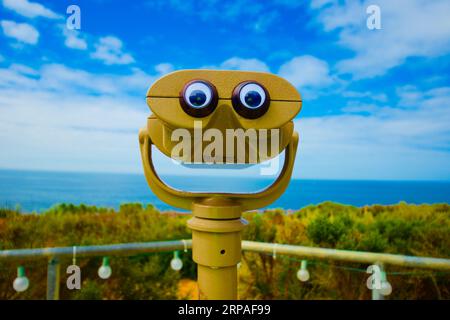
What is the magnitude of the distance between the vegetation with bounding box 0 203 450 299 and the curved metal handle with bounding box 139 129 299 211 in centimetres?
124

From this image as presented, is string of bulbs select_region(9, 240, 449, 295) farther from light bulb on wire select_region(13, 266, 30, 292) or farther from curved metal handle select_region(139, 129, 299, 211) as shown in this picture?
curved metal handle select_region(139, 129, 299, 211)

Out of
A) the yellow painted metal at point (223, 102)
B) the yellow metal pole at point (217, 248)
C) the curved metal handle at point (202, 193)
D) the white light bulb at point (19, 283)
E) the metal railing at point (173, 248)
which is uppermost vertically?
the yellow painted metal at point (223, 102)

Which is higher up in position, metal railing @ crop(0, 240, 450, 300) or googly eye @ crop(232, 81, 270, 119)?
googly eye @ crop(232, 81, 270, 119)

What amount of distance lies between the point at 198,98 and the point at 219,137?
0.36 ft

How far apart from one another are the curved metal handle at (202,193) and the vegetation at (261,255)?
4.08ft

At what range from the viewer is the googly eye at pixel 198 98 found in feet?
2.26

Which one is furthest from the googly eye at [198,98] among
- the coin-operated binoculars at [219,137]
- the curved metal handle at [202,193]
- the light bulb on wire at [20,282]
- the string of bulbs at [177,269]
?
the light bulb on wire at [20,282]

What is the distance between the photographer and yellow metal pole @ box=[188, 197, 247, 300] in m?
0.79

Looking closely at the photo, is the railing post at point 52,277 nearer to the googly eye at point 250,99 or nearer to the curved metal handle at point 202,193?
the curved metal handle at point 202,193

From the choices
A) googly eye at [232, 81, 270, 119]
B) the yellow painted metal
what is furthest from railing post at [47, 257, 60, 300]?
googly eye at [232, 81, 270, 119]

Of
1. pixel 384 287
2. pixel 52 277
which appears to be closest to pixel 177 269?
pixel 52 277

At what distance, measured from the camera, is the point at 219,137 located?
0.74 meters

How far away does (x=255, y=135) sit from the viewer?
739 mm
